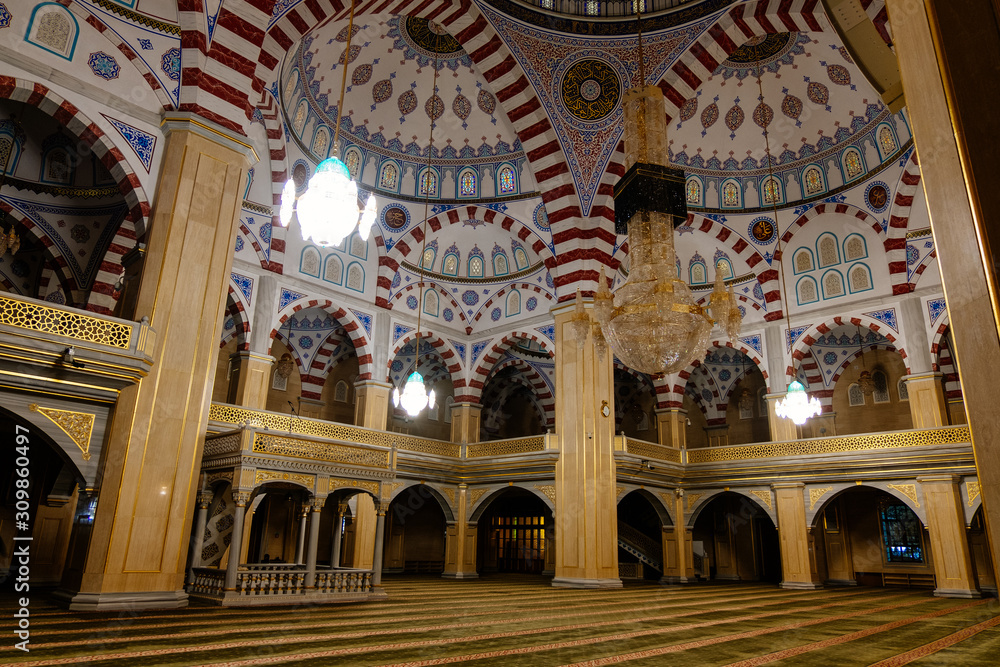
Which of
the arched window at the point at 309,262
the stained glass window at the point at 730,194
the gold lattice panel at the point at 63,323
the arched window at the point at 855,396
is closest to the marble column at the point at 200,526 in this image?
the gold lattice panel at the point at 63,323

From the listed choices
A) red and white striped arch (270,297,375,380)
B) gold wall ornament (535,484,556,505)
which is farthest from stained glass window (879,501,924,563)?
red and white striped arch (270,297,375,380)

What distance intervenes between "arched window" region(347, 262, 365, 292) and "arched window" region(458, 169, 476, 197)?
2.47 metres

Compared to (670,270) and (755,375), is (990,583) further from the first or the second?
(670,270)

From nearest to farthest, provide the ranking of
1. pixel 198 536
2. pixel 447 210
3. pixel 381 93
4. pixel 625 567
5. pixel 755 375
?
1. pixel 198 536
2. pixel 381 93
3. pixel 447 210
4. pixel 625 567
5. pixel 755 375

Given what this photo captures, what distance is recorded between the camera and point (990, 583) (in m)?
12.1

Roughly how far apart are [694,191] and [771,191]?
1.47 meters

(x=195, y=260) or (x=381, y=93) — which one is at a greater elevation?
(x=381, y=93)

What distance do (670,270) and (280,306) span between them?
698cm

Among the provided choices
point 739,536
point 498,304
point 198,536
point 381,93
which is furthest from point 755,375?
point 198,536

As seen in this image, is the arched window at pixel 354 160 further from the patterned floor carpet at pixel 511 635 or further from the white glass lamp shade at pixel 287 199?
the patterned floor carpet at pixel 511 635

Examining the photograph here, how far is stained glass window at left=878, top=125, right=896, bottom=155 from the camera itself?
1134 cm

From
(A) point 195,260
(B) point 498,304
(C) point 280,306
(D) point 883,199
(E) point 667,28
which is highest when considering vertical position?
(E) point 667,28

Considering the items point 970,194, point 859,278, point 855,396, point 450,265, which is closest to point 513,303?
point 450,265

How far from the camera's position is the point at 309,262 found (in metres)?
11.6
